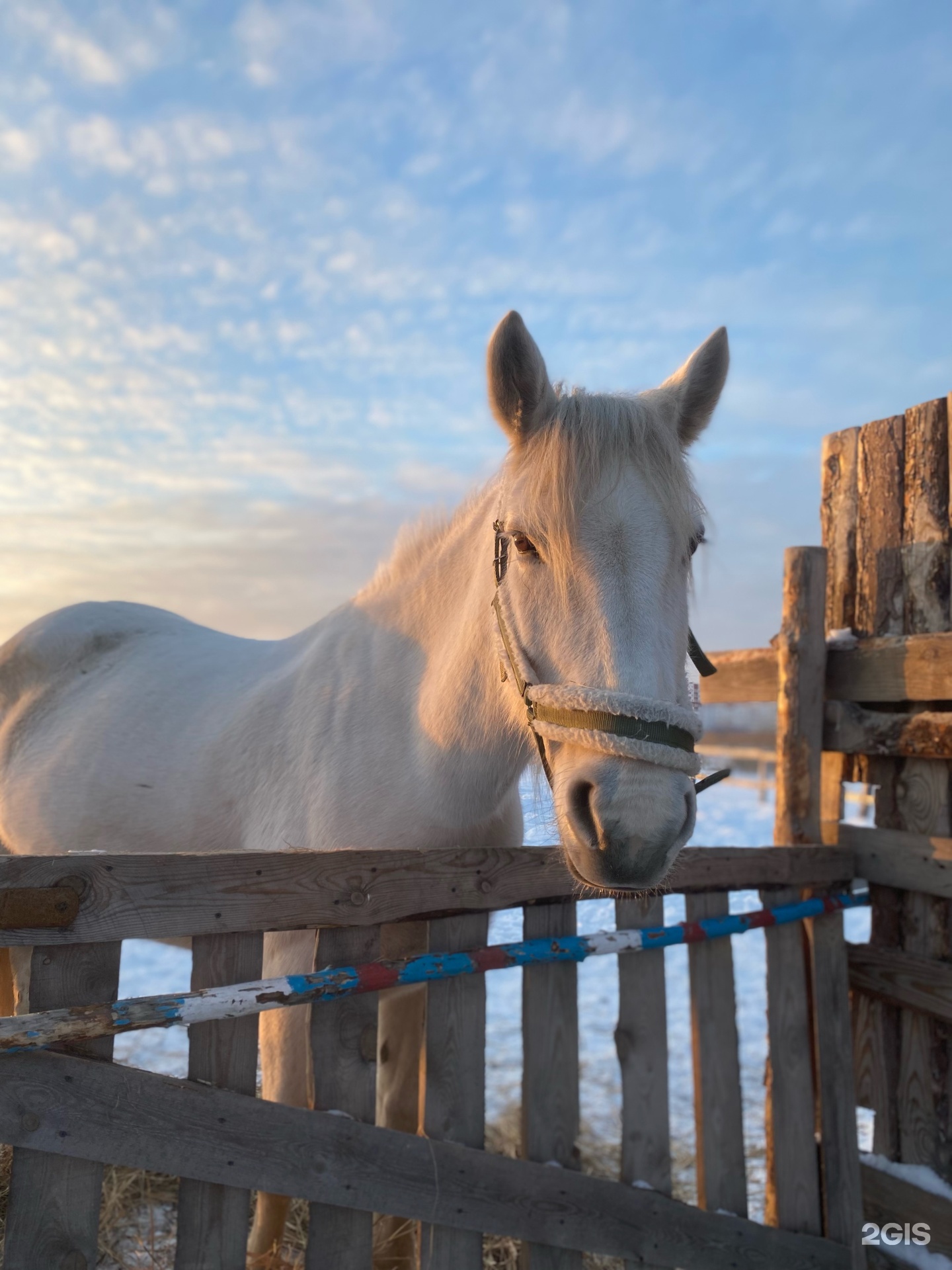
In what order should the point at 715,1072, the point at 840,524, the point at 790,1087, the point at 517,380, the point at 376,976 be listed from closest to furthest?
the point at 376,976 → the point at 517,380 → the point at 715,1072 → the point at 790,1087 → the point at 840,524

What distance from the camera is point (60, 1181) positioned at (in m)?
1.64

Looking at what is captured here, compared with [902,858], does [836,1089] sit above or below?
below

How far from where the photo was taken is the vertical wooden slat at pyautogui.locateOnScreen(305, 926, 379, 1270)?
1979 millimetres

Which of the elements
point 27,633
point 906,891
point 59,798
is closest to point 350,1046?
point 59,798

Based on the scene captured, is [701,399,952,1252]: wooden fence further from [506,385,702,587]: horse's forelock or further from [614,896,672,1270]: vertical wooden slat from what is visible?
[506,385,702,587]: horse's forelock

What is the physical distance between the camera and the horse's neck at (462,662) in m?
2.23

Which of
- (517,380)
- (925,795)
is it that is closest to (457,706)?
(517,380)

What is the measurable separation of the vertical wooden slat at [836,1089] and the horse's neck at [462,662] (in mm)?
1703

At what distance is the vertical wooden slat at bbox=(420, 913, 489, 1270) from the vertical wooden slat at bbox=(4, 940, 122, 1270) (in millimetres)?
Answer: 849

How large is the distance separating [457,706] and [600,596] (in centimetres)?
69

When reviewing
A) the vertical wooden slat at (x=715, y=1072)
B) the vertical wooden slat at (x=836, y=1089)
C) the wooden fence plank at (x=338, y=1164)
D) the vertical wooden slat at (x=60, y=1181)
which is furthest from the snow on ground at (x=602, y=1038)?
the vertical wooden slat at (x=60, y=1181)

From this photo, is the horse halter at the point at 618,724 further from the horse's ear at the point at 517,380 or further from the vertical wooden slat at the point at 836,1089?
the vertical wooden slat at the point at 836,1089

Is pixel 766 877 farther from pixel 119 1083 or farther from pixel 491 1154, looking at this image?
pixel 119 1083

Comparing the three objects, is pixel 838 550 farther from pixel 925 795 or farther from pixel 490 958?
pixel 490 958
